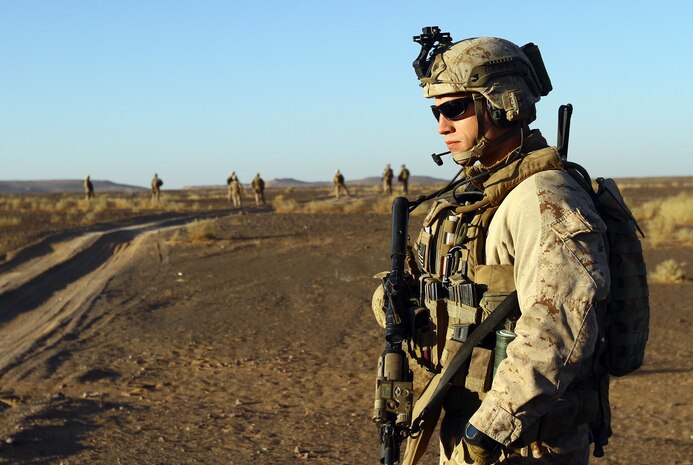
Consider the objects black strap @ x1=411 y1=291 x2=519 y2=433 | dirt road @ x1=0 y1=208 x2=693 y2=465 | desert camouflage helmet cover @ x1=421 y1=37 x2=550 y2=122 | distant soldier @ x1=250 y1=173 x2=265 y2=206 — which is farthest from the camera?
distant soldier @ x1=250 y1=173 x2=265 y2=206

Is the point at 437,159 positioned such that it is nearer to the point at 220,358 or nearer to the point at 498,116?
the point at 498,116

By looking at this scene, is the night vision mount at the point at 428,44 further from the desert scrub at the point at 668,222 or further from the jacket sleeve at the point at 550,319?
the desert scrub at the point at 668,222

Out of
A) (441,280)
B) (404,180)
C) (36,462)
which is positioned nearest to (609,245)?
(441,280)

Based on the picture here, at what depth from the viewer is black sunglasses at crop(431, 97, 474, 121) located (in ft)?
9.49

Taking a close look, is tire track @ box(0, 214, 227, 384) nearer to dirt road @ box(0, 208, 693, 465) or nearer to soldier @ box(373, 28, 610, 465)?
dirt road @ box(0, 208, 693, 465)

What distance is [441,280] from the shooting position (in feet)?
9.59

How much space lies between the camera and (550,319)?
240 centimetres

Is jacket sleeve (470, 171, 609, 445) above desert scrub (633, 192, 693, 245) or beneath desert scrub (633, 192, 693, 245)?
above

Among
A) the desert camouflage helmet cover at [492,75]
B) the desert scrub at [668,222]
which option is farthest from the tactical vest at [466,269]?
the desert scrub at [668,222]

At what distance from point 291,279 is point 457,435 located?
40.9 ft

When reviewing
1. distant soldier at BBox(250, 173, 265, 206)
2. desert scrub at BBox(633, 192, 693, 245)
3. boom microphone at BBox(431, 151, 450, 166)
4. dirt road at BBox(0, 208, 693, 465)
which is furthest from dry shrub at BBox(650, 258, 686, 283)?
distant soldier at BBox(250, 173, 265, 206)

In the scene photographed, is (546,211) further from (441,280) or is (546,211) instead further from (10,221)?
(10,221)

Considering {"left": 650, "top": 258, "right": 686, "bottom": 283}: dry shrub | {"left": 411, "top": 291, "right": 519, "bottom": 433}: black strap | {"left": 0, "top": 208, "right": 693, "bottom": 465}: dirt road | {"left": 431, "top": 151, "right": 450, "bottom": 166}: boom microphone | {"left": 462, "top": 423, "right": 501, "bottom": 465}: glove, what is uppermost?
{"left": 431, "top": 151, "right": 450, "bottom": 166}: boom microphone

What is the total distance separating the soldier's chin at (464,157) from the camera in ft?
9.50
